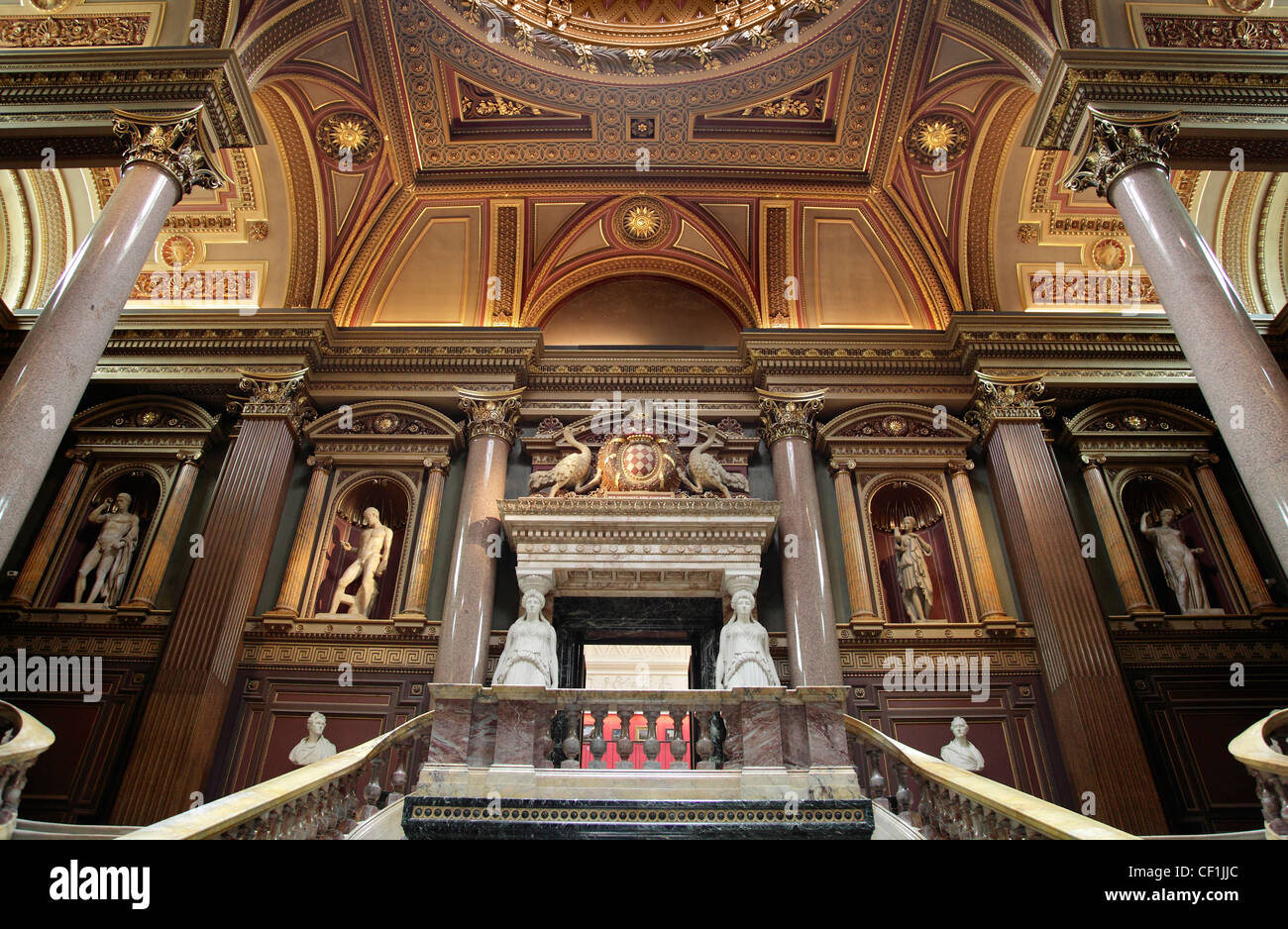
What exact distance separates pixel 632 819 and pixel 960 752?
4611 millimetres

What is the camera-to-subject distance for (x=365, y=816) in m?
5.73

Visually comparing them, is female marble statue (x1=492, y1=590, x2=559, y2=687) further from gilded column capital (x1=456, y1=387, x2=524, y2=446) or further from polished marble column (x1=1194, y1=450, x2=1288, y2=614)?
polished marble column (x1=1194, y1=450, x2=1288, y2=614)

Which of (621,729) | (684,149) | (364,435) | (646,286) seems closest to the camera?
(621,729)

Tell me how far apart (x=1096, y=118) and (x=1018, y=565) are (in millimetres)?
5134

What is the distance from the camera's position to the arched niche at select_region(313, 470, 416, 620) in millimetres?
10672

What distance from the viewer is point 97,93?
27.5ft

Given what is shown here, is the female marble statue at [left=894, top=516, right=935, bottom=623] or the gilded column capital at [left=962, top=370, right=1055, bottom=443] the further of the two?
the gilded column capital at [left=962, top=370, right=1055, bottom=443]

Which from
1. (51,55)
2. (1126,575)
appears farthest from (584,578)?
(51,55)

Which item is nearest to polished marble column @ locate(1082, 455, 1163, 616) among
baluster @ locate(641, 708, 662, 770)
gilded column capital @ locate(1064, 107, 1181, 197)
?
gilded column capital @ locate(1064, 107, 1181, 197)

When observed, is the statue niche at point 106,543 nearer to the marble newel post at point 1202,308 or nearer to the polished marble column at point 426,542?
the polished marble column at point 426,542

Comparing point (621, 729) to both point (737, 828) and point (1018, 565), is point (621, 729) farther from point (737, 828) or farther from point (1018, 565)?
point (1018, 565)

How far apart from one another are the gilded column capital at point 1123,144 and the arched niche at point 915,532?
15.2 ft

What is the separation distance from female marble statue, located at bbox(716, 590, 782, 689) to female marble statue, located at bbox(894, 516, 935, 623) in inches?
130

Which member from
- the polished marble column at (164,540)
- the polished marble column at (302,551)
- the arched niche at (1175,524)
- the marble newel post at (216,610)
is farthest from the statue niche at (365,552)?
the arched niche at (1175,524)
